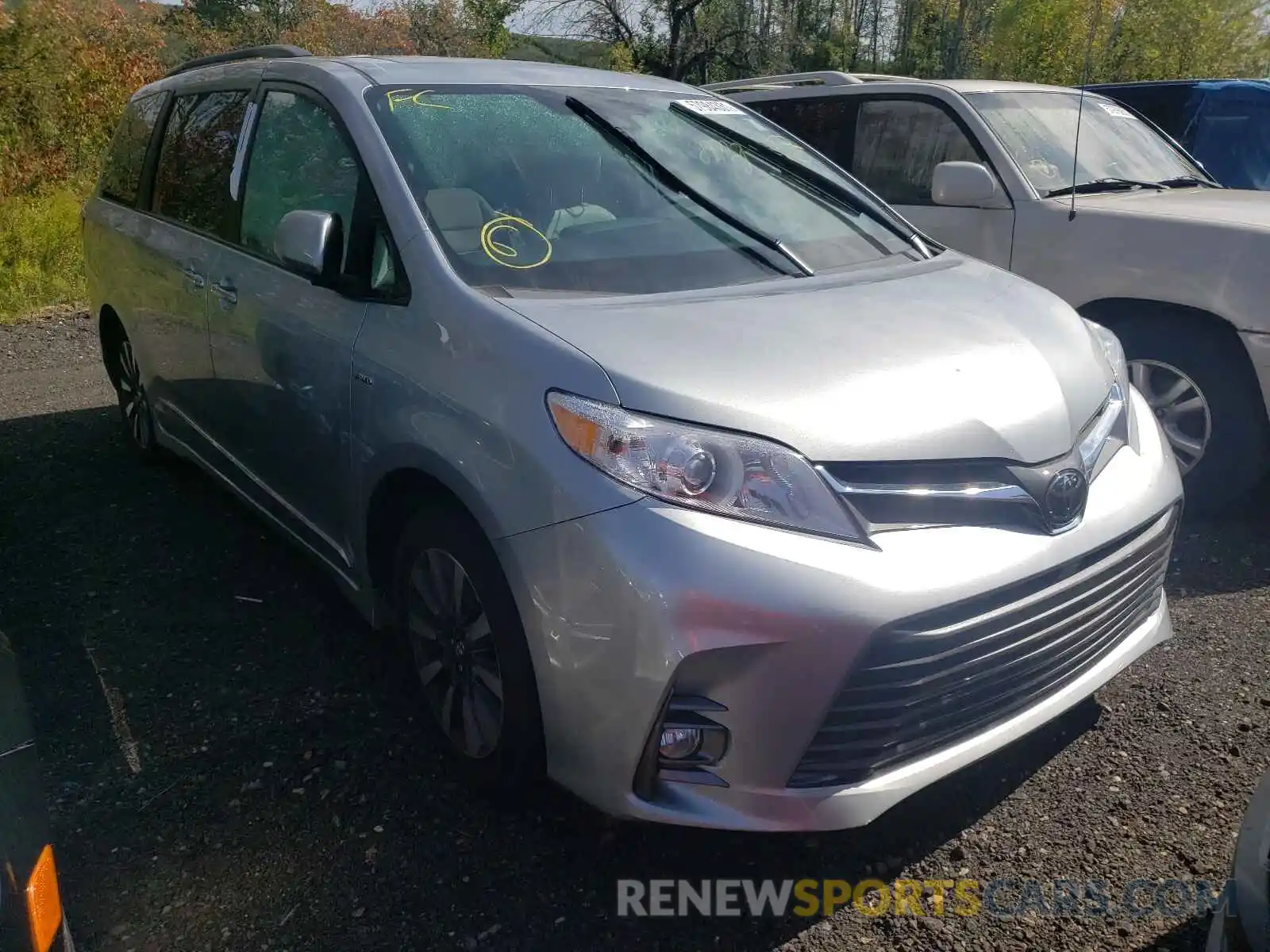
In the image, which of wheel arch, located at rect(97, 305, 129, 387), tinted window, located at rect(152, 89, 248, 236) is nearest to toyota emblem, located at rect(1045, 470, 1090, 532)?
tinted window, located at rect(152, 89, 248, 236)

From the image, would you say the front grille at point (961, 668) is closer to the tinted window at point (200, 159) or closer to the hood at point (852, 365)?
the hood at point (852, 365)

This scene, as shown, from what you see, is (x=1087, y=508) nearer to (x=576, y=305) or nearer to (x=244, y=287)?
(x=576, y=305)

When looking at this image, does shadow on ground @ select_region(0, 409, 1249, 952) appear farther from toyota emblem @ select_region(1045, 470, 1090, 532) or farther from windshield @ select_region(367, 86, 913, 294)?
windshield @ select_region(367, 86, 913, 294)

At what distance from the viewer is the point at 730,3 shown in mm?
28844

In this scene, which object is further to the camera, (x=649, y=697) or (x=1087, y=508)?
(x=1087, y=508)

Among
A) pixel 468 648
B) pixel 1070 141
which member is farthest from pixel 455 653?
pixel 1070 141

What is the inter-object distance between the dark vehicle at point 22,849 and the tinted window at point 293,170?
1.70 meters

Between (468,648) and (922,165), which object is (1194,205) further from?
(468,648)

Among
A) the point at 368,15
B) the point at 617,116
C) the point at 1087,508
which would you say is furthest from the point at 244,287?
the point at 368,15

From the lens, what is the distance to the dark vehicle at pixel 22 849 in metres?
1.40

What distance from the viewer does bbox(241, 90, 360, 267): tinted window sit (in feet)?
10.2

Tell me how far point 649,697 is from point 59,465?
4.41 meters

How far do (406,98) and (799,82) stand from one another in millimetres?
3902

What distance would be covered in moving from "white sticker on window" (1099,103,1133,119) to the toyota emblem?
427 cm
